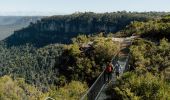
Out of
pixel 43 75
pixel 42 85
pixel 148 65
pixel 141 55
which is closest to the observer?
pixel 148 65

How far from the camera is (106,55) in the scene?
43.5 m

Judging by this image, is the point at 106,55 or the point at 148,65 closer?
the point at 148,65

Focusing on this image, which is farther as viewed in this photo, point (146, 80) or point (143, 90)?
point (146, 80)

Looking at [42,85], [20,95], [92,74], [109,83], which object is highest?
[109,83]

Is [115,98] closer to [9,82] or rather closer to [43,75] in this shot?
[9,82]

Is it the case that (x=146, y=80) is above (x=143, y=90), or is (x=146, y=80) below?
above

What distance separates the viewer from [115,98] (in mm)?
18312

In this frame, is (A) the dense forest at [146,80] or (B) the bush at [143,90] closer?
(B) the bush at [143,90]

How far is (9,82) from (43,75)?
10639cm

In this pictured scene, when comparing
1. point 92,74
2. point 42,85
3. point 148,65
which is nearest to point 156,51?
point 148,65

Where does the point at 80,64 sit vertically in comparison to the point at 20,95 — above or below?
above

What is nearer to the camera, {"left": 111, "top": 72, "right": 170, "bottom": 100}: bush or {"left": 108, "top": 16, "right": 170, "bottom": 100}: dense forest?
{"left": 111, "top": 72, "right": 170, "bottom": 100}: bush

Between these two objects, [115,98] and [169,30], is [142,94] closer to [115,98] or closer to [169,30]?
[115,98]

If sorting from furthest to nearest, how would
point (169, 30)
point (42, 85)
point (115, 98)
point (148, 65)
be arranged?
1. point (42, 85)
2. point (169, 30)
3. point (148, 65)
4. point (115, 98)
